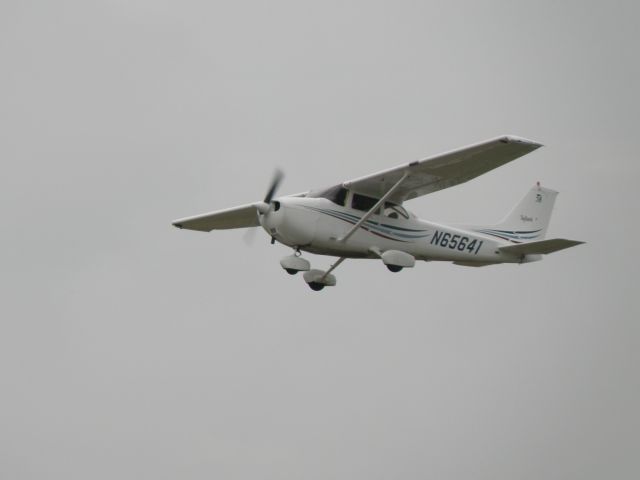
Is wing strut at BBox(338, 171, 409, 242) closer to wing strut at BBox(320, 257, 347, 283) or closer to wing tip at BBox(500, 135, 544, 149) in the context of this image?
wing strut at BBox(320, 257, 347, 283)

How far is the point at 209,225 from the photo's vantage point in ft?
83.1

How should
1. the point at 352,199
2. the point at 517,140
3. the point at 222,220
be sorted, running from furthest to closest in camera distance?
1. the point at 222,220
2. the point at 352,199
3. the point at 517,140

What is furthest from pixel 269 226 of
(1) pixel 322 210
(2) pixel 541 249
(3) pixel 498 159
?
(2) pixel 541 249

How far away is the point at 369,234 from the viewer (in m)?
21.7

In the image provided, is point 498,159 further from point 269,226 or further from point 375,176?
point 269,226

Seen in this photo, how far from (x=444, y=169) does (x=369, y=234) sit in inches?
74.2

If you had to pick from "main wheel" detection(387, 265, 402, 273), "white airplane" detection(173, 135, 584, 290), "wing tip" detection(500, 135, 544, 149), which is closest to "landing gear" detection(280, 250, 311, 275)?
"white airplane" detection(173, 135, 584, 290)

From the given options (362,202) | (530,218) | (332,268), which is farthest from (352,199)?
(530,218)

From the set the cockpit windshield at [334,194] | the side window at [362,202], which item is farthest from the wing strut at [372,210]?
the cockpit windshield at [334,194]

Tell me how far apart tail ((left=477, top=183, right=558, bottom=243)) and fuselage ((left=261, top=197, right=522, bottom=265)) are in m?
0.93

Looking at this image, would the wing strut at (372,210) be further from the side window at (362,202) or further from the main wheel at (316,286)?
the main wheel at (316,286)

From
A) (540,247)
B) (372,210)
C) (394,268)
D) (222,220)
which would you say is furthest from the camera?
(222,220)

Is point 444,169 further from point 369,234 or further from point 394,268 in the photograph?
point 394,268

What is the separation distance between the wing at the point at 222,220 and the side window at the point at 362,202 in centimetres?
307
